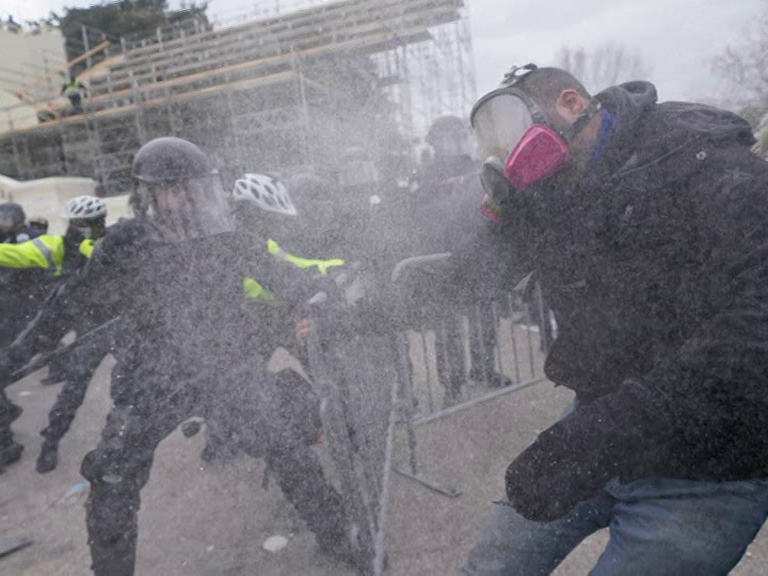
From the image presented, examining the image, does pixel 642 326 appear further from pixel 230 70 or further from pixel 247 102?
pixel 230 70

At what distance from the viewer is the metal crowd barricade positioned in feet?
7.30

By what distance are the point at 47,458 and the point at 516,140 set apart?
4.12m

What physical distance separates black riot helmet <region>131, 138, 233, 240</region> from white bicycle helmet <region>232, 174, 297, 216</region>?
27.2 inches

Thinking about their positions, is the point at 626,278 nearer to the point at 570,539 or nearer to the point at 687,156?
the point at 687,156

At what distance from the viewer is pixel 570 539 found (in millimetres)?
1502

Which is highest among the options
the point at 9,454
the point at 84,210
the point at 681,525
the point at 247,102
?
the point at 247,102

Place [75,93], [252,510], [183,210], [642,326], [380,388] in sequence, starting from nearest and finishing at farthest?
[642,326]
[183,210]
[380,388]
[252,510]
[75,93]

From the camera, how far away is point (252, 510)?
3467 mm

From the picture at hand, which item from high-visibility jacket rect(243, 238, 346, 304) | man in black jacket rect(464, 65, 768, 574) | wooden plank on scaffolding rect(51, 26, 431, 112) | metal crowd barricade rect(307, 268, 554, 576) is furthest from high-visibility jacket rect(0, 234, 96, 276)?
wooden plank on scaffolding rect(51, 26, 431, 112)

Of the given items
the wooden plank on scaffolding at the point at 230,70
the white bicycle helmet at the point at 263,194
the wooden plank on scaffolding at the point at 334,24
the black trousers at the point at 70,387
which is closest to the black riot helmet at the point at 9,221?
the black trousers at the point at 70,387

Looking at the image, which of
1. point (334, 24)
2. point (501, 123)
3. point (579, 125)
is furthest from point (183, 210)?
point (334, 24)

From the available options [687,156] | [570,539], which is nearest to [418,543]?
[570,539]

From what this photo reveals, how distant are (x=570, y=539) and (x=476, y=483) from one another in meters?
2.01

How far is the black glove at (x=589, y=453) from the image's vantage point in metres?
1.15
